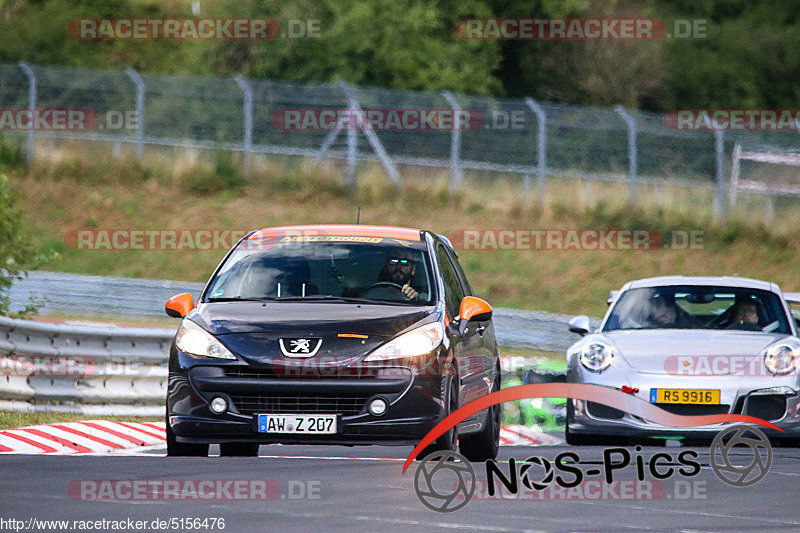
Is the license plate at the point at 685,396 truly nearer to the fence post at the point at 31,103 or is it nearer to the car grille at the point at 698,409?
the car grille at the point at 698,409

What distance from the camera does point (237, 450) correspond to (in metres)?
11.4

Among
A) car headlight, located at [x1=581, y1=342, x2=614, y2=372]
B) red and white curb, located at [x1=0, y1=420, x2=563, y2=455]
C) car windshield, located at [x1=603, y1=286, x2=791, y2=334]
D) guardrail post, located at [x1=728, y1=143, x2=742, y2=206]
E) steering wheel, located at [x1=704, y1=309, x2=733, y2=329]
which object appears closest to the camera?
red and white curb, located at [x1=0, y1=420, x2=563, y2=455]

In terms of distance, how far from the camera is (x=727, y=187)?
29.6 m

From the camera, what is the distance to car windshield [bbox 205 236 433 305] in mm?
10969

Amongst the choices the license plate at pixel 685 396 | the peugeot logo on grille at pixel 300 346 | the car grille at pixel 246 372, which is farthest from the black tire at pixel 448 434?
the license plate at pixel 685 396

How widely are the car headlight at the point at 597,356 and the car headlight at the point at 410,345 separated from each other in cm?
269

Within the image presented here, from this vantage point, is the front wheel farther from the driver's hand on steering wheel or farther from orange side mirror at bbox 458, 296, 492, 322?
the driver's hand on steering wheel

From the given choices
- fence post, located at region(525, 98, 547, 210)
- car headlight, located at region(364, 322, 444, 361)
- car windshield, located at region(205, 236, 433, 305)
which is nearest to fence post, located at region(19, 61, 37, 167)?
fence post, located at region(525, 98, 547, 210)

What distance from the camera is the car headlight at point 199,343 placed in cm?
1008

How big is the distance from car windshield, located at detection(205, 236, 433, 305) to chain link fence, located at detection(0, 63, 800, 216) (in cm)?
1760

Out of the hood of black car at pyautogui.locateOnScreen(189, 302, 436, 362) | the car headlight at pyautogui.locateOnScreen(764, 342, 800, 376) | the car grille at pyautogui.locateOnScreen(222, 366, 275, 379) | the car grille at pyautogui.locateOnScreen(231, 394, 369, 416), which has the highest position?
the hood of black car at pyautogui.locateOnScreen(189, 302, 436, 362)

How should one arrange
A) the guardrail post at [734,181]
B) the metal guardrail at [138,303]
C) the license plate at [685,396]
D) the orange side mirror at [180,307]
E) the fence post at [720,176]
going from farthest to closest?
the guardrail post at [734,181] → the fence post at [720,176] → the metal guardrail at [138,303] → the license plate at [685,396] → the orange side mirror at [180,307]

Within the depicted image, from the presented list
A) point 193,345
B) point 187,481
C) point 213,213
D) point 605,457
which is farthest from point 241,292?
point 213,213

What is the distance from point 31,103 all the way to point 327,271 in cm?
2117
